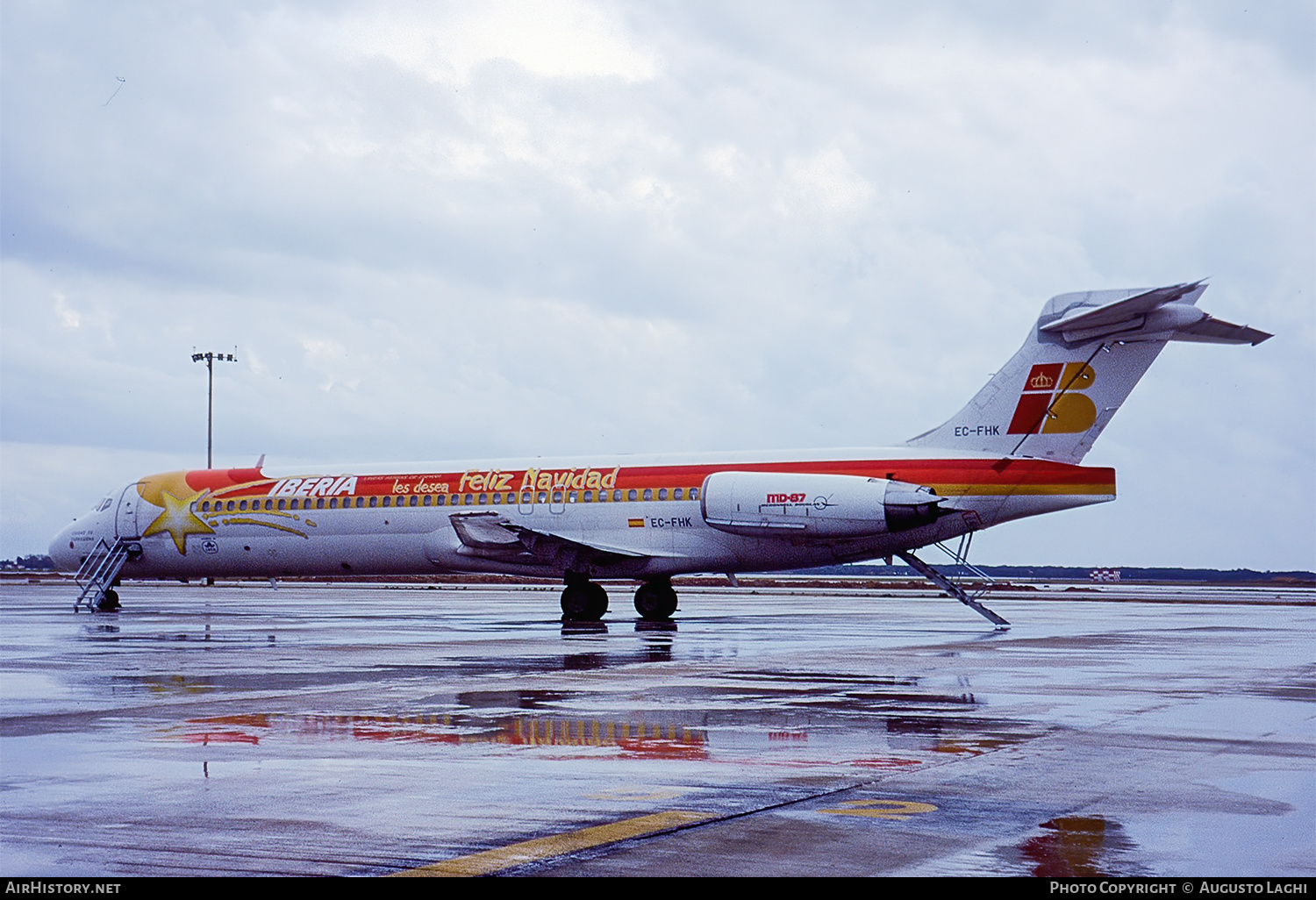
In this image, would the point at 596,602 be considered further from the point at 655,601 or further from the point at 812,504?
the point at 812,504

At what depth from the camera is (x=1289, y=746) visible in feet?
31.8

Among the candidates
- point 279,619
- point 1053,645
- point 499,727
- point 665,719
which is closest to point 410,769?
point 499,727

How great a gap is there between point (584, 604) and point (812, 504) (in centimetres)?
572

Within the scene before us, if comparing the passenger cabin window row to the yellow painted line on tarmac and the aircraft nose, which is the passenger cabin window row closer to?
the aircraft nose

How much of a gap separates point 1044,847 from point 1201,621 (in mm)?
28703

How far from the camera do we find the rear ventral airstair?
34.7 m

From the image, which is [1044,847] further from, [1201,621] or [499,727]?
[1201,621]

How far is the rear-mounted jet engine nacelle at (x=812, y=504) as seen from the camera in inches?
1018

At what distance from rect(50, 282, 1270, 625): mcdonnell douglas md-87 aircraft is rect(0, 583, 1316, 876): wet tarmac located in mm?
6240

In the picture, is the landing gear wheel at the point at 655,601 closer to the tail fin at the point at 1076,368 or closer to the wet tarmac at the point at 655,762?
the tail fin at the point at 1076,368

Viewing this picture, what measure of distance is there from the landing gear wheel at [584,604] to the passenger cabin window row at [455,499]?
187 centimetres

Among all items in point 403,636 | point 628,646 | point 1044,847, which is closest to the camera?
point 1044,847

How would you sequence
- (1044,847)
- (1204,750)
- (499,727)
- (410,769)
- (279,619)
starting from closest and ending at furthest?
(1044,847) → (410,769) → (1204,750) → (499,727) → (279,619)

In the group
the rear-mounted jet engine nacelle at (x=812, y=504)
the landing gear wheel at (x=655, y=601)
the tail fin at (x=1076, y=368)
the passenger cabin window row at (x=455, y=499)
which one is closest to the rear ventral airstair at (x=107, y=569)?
the passenger cabin window row at (x=455, y=499)
